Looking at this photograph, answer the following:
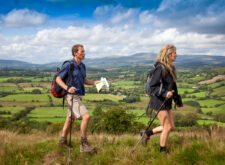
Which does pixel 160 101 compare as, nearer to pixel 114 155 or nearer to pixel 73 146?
pixel 114 155

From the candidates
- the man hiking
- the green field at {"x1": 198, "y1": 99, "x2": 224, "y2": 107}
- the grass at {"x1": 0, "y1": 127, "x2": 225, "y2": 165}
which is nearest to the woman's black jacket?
the grass at {"x1": 0, "y1": 127, "x2": 225, "y2": 165}

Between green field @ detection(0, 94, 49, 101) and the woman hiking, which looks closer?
the woman hiking

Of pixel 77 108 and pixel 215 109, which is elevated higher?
pixel 77 108

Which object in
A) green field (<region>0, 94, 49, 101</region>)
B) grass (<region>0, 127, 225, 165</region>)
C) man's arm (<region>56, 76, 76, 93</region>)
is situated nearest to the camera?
grass (<region>0, 127, 225, 165</region>)

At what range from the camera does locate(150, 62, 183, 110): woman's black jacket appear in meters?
4.22

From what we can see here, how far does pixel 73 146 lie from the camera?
16.7 feet

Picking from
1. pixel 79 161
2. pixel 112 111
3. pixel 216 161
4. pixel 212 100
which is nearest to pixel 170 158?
pixel 216 161

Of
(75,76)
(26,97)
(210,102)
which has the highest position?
(75,76)

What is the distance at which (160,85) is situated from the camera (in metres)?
4.28

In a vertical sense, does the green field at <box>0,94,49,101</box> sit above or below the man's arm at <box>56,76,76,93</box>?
below

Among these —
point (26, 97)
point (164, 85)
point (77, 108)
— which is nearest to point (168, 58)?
point (164, 85)

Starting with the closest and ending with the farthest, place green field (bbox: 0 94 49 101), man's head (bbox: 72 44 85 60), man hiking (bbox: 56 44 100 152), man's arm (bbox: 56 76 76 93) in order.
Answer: man's arm (bbox: 56 76 76 93), man hiking (bbox: 56 44 100 152), man's head (bbox: 72 44 85 60), green field (bbox: 0 94 49 101)

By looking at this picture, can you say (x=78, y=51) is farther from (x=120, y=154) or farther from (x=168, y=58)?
(x=120, y=154)

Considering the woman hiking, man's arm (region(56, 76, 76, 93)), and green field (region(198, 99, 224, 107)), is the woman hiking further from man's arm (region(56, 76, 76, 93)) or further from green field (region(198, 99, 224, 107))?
green field (region(198, 99, 224, 107))
